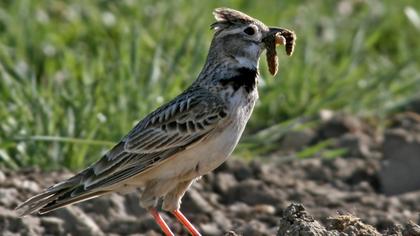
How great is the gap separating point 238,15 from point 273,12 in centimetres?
446

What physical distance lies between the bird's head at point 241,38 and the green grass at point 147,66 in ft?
4.79

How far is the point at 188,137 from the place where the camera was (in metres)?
7.27

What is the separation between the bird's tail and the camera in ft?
23.6

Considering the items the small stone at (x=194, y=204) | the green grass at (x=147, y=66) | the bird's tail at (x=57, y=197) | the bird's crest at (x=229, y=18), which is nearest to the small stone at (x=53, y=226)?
the bird's tail at (x=57, y=197)

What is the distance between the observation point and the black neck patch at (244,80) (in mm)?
7383

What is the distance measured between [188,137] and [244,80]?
19.9 inches

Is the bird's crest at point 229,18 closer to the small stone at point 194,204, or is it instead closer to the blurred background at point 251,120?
the blurred background at point 251,120

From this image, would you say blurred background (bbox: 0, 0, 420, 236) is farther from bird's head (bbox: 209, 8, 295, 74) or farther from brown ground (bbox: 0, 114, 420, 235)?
bird's head (bbox: 209, 8, 295, 74)


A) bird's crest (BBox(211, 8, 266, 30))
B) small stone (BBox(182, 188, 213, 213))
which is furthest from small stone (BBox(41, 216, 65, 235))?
bird's crest (BBox(211, 8, 266, 30))

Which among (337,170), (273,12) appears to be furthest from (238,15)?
(273,12)

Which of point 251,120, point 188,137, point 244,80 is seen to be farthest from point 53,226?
point 251,120

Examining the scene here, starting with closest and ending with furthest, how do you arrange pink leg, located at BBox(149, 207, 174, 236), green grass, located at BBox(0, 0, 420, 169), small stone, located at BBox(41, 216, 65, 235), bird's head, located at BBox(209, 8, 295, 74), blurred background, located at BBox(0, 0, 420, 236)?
pink leg, located at BBox(149, 207, 174, 236), bird's head, located at BBox(209, 8, 295, 74), small stone, located at BBox(41, 216, 65, 235), blurred background, located at BBox(0, 0, 420, 236), green grass, located at BBox(0, 0, 420, 169)

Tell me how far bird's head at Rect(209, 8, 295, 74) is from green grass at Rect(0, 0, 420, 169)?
146cm

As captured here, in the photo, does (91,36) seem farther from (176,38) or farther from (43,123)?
(43,123)
